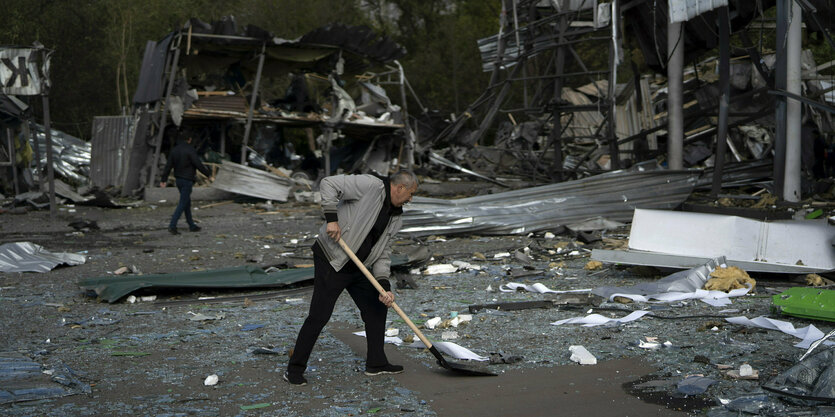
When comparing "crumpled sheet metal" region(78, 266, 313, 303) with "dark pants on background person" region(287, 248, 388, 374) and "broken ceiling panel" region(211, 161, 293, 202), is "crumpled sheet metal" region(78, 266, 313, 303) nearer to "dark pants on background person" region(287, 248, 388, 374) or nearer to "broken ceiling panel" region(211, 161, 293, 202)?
"dark pants on background person" region(287, 248, 388, 374)

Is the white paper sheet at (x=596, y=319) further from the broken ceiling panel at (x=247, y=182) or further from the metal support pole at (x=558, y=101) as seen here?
the broken ceiling panel at (x=247, y=182)

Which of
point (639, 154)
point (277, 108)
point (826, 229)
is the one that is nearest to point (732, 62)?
point (639, 154)

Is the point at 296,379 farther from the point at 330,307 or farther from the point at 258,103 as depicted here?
the point at 258,103

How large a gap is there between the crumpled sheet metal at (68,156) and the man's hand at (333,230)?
22.0 metres

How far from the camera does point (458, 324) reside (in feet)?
21.5

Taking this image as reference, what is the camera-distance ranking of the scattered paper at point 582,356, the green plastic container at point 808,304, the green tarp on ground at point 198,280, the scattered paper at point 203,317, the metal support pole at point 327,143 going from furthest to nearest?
the metal support pole at point 327,143
the green tarp on ground at point 198,280
the scattered paper at point 203,317
the green plastic container at point 808,304
the scattered paper at point 582,356

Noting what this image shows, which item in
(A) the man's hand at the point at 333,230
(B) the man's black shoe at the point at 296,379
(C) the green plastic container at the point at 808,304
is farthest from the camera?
(C) the green plastic container at the point at 808,304

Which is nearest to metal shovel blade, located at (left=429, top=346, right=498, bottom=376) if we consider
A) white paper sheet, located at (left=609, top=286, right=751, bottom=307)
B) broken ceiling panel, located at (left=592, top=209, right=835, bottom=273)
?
white paper sheet, located at (left=609, top=286, right=751, bottom=307)

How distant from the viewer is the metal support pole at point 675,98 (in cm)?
1372

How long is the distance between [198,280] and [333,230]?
373cm

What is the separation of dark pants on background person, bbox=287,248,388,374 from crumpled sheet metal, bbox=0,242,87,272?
5684mm

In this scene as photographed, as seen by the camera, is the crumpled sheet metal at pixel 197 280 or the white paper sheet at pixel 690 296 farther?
the crumpled sheet metal at pixel 197 280

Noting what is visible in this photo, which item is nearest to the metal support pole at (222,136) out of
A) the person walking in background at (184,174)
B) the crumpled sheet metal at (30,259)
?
the person walking in background at (184,174)

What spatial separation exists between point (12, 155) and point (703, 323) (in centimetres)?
1956
